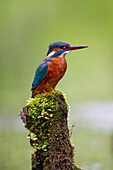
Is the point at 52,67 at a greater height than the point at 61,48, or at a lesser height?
lesser

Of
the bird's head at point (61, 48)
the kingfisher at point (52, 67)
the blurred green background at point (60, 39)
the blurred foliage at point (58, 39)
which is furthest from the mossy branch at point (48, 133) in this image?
the blurred foliage at point (58, 39)

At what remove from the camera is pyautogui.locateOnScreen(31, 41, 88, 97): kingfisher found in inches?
102

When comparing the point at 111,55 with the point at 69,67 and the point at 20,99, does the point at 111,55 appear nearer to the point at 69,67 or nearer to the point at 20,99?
the point at 69,67

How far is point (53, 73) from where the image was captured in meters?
2.60

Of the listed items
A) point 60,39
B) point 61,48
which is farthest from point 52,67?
point 60,39

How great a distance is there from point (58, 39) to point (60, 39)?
0.16m

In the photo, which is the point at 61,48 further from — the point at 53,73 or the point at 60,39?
the point at 60,39

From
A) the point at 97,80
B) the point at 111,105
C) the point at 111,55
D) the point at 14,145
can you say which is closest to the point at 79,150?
the point at 14,145

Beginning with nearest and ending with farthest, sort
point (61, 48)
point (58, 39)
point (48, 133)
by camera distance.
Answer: point (48, 133), point (61, 48), point (58, 39)

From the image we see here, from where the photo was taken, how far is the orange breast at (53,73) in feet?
8.48

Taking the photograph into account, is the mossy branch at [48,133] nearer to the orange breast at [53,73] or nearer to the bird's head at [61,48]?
the orange breast at [53,73]

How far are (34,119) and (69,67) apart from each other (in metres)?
9.02

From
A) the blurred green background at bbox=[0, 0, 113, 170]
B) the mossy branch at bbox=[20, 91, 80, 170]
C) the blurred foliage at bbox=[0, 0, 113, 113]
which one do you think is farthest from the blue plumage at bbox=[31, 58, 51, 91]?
the blurred foliage at bbox=[0, 0, 113, 113]

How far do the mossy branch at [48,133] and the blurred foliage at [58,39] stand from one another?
8.63m
